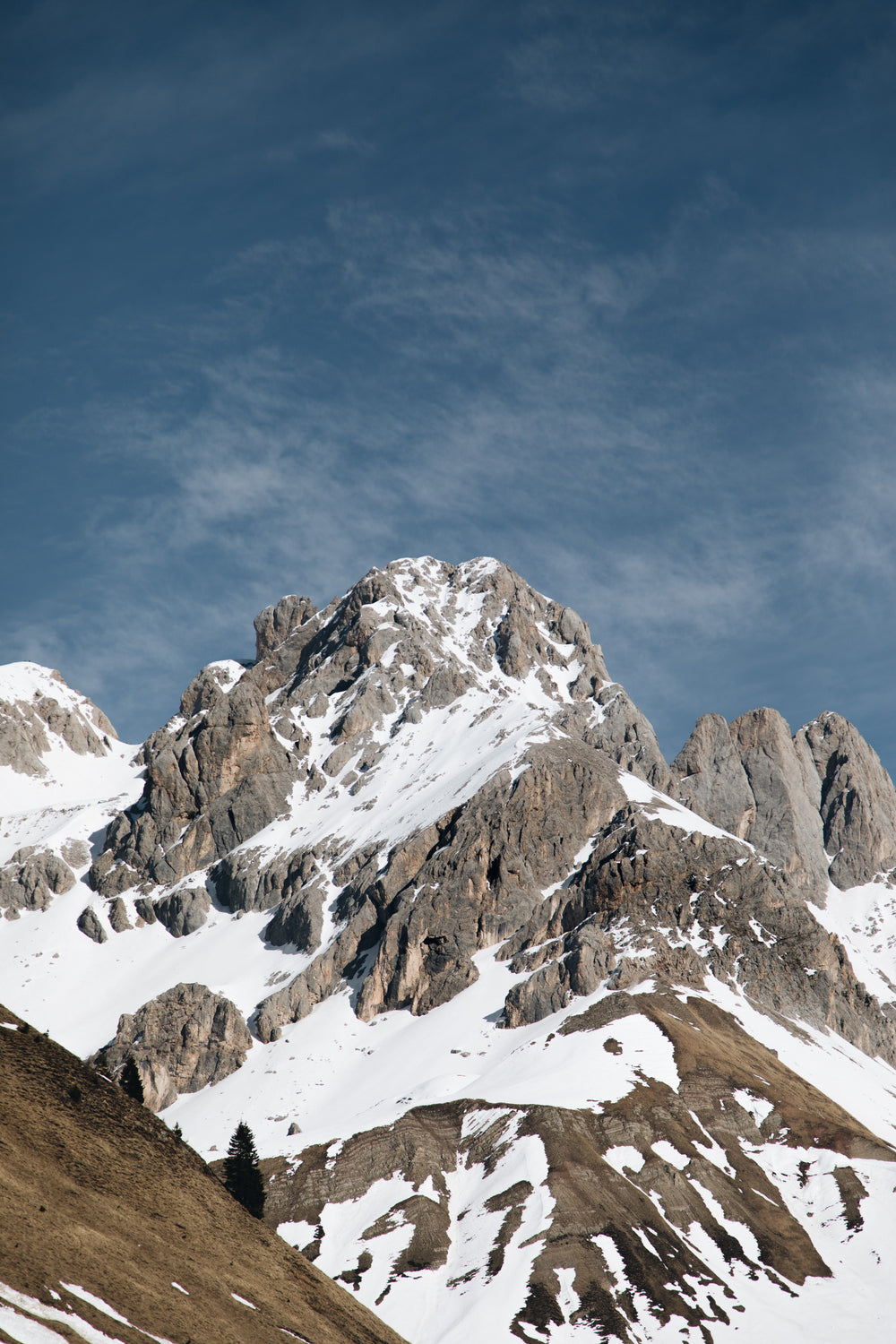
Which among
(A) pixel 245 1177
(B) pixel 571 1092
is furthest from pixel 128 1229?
(B) pixel 571 1092

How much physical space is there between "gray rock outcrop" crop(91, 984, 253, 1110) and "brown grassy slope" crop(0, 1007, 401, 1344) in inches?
4877

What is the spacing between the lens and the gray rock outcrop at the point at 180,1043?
182 metres

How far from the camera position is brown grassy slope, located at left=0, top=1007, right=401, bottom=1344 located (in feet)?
147

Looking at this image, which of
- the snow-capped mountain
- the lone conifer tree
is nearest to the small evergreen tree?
the lone conifer tree

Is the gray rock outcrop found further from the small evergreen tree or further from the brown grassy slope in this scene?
the brown grassy slope

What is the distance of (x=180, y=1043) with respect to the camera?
614 ft

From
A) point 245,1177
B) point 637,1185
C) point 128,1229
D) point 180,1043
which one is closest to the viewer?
point 128,1229

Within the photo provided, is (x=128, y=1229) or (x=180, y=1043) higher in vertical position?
(x=180, y=1043)

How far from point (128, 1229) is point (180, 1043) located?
143686mm

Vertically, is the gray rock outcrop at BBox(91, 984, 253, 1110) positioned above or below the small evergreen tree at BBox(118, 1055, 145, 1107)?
above

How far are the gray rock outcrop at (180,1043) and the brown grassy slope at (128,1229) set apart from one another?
406 feet

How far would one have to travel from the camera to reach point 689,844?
18862 centimetres

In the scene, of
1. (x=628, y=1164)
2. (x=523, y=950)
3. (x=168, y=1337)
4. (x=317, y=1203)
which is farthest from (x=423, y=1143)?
(x=168, y=1337)

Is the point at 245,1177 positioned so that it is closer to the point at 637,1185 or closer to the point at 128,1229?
the point at 637,1185
